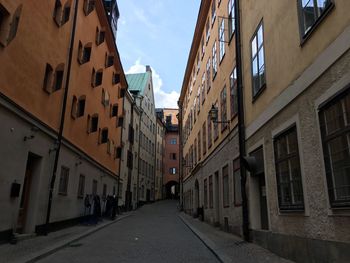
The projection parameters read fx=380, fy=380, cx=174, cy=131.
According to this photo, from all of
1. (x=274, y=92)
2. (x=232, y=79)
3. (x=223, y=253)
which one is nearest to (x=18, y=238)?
(x=223, y=253)

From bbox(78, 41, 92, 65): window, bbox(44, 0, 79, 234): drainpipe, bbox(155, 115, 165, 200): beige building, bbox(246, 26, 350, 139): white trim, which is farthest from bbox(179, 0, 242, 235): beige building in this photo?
bbox(155, 115, 165, 200): beige building

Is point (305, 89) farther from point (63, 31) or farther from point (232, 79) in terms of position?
point (63, 31)

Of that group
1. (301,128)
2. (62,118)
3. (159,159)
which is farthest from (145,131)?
(301,128)

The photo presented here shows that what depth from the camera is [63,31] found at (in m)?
16.1

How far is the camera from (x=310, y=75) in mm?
8055

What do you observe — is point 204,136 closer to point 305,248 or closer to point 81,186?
point 81,186

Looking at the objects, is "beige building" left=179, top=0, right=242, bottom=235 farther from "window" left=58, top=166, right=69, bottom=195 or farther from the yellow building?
"window" left=58, top=166, right=69, bottom=195

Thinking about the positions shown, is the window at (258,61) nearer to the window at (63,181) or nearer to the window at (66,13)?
the window at (66,13)

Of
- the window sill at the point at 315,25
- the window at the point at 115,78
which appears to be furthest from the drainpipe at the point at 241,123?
the window at the point at 115,78

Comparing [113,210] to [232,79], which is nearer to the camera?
[232,79]

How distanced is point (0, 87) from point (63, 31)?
6.36m

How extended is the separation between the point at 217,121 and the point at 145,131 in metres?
37.3

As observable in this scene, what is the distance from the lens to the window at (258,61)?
11938 millimetres

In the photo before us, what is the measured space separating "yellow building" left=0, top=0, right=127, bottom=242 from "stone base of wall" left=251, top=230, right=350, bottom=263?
7704 millimetres
